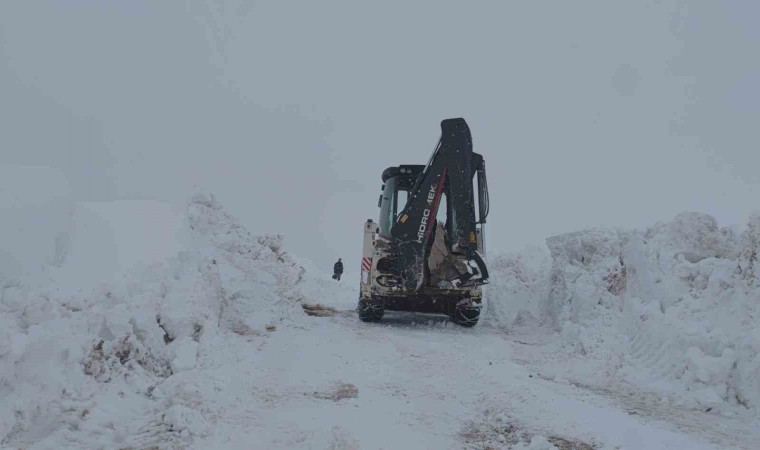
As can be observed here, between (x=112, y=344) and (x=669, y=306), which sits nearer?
(x=112, y=344)

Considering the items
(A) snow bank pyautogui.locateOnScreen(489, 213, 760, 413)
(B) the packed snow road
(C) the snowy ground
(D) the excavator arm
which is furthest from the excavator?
(B) the packed snow road

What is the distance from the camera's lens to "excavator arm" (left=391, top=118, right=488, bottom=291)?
408 inches

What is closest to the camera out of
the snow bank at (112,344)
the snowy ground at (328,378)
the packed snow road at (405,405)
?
the snow bank at (112,344)

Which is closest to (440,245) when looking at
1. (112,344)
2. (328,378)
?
(328,378)

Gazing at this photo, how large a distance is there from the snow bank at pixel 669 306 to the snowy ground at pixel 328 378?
3cm

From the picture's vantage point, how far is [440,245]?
10945 mm

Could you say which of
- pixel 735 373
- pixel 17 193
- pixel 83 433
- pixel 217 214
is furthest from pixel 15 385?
pixel 217 214

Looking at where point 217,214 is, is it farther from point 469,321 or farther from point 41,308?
point 41,308

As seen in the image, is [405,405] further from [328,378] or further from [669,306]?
[669,306]

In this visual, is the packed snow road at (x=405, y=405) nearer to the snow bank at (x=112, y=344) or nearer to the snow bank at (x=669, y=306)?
the snow bank at (x=112, y=344)

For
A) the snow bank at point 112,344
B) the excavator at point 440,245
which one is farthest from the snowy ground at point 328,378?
the excavator at point 440,245

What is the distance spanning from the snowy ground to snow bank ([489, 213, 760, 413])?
0.03 meters

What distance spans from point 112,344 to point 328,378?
2.25m

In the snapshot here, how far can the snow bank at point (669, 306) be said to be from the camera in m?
5.69
